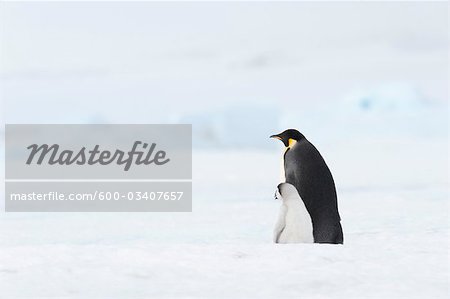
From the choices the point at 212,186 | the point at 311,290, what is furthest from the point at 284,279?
the point at 212,186

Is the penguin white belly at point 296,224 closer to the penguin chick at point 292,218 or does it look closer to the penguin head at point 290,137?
the penguin chick at point 292,218

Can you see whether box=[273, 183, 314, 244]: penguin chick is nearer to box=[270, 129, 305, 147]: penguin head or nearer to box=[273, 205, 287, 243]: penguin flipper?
box=[273, 205, 287, 243]: penguin flipper

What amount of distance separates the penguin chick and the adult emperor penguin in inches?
2.9

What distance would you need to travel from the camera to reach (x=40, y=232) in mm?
8375

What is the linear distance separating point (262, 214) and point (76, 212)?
263cm

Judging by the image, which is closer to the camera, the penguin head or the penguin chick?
the penguin chick

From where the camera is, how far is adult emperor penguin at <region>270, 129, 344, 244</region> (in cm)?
588

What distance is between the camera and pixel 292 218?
582 cm

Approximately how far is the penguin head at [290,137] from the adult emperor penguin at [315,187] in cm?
8

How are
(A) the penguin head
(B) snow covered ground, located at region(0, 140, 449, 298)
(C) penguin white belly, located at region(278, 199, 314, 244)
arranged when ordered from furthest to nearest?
(A) the penguin head, (C) penguin white belly, located at region(278, 199, 314, 244), (B) snow covered ground, located at region(0, 140, 449, 298)

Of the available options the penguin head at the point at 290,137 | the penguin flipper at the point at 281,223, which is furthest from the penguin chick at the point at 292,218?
the penguin head at the point at 290,137

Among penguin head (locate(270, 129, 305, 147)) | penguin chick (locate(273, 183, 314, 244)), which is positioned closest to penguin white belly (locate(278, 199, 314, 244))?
penguin chick (locate(273, 183, 314, 244))

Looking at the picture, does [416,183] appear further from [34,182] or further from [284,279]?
[284,279]

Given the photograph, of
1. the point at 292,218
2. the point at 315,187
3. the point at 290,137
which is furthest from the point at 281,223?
the point at 290,137
